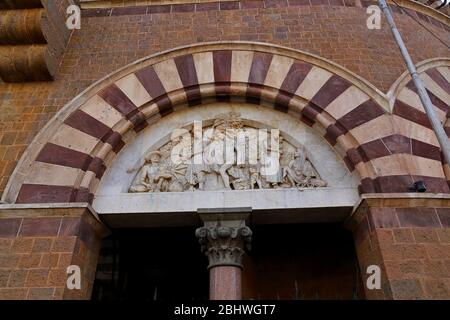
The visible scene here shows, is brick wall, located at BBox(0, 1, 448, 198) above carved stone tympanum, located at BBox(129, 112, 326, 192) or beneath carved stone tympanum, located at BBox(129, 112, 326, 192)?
above

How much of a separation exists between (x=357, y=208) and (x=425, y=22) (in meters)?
3.68

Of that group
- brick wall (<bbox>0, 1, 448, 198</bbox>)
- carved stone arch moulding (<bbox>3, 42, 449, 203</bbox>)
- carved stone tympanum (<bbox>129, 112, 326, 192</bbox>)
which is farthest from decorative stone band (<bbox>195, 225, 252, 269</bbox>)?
brick wall (<bbox>0, 1, 448, 198</bbox>)

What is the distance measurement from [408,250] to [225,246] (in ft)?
5.87

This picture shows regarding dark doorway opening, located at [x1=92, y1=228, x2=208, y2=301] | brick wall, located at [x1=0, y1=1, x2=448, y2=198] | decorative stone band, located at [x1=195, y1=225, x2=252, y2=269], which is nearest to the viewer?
decorative stone band, located at [x1=195, y1=225, x2=252, y2=269]

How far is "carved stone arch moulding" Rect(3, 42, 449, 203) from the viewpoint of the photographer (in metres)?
4.09

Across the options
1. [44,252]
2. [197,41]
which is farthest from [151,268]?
[197,41]

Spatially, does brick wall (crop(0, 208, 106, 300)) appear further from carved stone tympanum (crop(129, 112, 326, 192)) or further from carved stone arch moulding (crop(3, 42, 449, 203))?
carved stone tympanum (crop(129, 112, 326, 192))

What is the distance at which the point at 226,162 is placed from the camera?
4488 millimetres

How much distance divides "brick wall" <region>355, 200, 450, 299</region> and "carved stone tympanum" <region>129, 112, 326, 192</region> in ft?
2.74

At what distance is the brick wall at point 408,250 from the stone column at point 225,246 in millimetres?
1256

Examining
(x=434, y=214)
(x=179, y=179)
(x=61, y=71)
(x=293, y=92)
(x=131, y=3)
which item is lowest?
(x=434, y=214)

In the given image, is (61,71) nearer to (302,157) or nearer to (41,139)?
(41,139)
